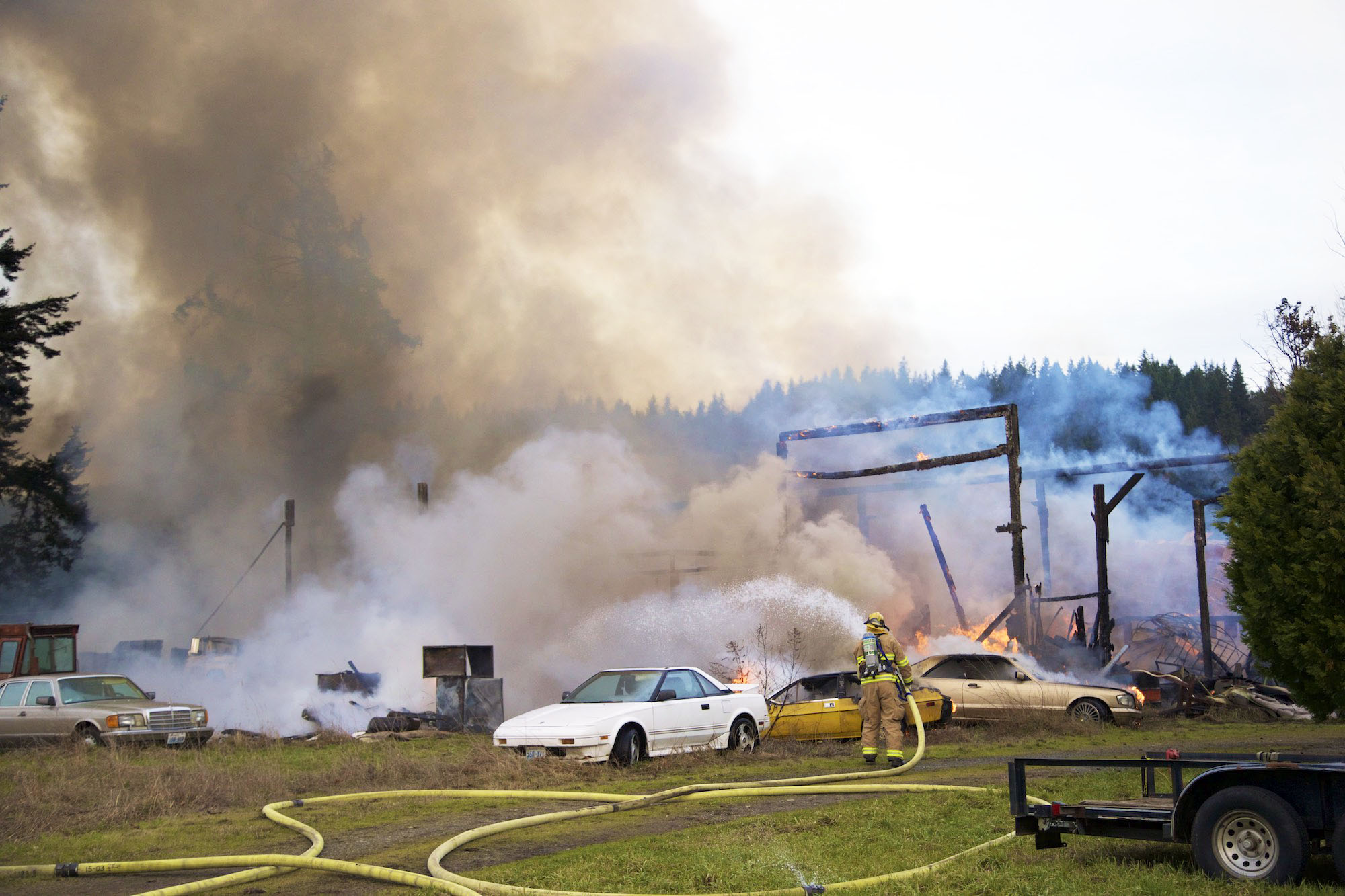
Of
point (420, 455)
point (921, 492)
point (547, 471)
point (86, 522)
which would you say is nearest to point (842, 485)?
point (921, 492)

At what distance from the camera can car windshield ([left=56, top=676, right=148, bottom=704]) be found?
52.4 feet

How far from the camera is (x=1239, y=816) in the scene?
541 cm

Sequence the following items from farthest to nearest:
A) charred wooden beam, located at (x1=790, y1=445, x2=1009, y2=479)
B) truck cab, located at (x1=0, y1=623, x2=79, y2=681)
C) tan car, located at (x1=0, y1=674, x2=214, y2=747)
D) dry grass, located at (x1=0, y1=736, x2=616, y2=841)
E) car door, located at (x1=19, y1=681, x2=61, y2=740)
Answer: charred wooden beam, located at (x1=790, y1=445, x2=1009, y2=479) → truck cab, located at (x1=0, y1=623, x2=79, y2=681) → car door, located at (x1=19, y1=681, x2=61, y2=740) → tan car, located at (x1=0, y1=674, x2=214, y2=747) → dry grass, located at (x1=0, y1=736, x2=616, y2=841)

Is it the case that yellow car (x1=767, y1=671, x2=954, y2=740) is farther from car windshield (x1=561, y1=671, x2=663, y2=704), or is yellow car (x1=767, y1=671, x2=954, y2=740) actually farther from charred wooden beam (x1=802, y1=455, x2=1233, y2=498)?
charred wooden beam (x1=802, y1=455, x2=1233, y2=498)

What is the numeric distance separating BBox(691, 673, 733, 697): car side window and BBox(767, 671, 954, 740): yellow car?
116 cm

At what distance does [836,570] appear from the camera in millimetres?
25031

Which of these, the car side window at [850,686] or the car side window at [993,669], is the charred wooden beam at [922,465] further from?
the car side window at [850,686]

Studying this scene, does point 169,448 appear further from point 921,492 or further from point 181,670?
point 921,492

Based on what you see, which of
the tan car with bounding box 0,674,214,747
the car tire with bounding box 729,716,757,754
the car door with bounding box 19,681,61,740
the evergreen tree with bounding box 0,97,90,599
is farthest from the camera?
the evergreen tree with bounding box 0,97,90,599

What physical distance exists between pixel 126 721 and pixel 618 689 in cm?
784

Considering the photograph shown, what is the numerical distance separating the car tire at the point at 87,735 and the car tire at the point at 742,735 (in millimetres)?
9327

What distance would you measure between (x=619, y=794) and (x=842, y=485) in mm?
22593

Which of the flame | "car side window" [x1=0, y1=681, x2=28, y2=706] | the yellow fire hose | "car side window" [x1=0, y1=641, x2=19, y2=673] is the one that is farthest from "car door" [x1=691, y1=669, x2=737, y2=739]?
"car side window" [x1=0, y1=641, x2=19, y2=673]

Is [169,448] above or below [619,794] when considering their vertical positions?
above
